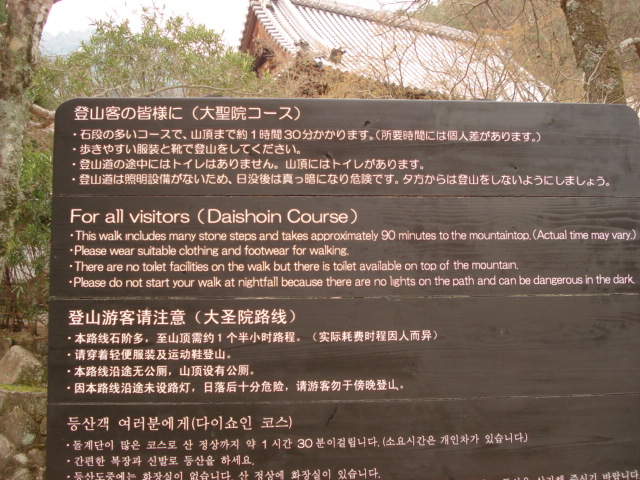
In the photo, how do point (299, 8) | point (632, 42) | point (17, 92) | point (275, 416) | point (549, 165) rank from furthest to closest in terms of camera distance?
point (299, 8)
point (632, 42)
point (17, 92)
point (549, 165)
point (275, 416)

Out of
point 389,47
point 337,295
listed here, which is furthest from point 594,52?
point 337,295

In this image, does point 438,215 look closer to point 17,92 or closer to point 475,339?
point 475,339

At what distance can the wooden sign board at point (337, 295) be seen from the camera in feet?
7.12

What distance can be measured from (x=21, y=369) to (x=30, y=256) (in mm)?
1132

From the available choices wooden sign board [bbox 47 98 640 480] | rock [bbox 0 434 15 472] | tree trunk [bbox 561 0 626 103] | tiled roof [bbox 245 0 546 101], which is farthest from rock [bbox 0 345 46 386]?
tree trunk [bbox 561 0 626 103]

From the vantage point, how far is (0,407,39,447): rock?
3.67 meters

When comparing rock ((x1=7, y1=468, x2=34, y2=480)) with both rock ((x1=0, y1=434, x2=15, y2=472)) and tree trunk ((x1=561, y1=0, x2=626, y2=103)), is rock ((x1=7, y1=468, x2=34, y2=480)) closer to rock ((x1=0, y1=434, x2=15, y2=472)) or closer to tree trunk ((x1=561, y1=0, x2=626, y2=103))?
rock ((x1=0, y1=434, x2=15, y2=472))

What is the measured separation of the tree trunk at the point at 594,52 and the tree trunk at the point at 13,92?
4.98 m

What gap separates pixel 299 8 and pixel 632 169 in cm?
1325

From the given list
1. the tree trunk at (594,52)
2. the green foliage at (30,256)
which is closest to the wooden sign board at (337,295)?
the green foliage at (30,256)

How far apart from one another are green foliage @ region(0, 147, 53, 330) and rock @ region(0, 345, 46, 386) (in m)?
0.56

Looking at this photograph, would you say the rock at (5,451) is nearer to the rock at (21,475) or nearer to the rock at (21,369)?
the rock at (21,475)

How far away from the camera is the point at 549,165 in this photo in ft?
7.76

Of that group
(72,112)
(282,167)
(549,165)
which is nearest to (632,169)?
(549,165)
